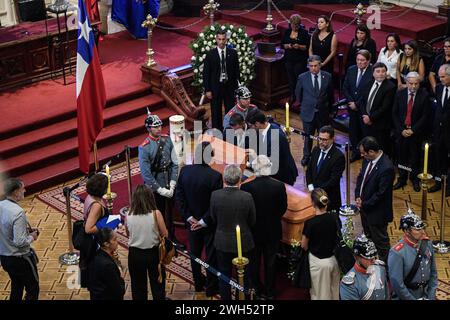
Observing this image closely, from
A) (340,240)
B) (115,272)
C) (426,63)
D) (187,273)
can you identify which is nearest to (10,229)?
(115,272)

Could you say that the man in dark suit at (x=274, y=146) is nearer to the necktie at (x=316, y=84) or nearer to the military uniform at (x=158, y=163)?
the military uniform at (x=158, y=163)

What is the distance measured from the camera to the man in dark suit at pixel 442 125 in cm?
1074

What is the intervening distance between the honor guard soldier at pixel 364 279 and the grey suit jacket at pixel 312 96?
4889 mm

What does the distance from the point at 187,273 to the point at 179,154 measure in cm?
138

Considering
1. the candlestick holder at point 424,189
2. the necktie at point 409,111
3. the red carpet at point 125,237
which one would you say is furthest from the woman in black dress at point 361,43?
the red carpet at point 125,237

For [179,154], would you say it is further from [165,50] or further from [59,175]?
[165,50]

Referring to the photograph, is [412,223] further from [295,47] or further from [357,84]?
[295,47]

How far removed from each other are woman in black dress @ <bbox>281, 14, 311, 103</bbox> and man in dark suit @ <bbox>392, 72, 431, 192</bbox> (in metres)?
2.64

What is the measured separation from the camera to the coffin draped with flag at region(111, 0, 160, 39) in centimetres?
1582

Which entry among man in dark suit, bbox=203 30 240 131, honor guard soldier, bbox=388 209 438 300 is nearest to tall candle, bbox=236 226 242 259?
honor guard soldier, bbox=388 209 438 300

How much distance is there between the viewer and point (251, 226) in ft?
27.4

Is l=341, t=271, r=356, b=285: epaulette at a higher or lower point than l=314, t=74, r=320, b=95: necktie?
higher

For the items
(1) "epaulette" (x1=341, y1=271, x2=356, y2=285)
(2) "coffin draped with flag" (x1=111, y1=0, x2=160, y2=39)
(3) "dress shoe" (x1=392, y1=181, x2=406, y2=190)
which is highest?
(1) "epaulette" (x1=341, y1=271, x2=356, y2=285)

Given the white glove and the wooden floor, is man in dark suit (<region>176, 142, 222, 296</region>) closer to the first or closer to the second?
the wooden floor
